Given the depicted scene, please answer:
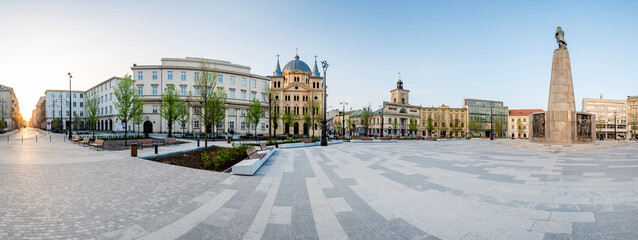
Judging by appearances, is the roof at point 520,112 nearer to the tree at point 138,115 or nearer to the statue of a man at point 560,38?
the statue of a man at point 560,38

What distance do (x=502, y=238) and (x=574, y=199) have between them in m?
3.64

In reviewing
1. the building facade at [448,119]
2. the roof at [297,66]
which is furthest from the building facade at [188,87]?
the building facade at [448,119]

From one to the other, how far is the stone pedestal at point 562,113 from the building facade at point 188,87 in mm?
37854

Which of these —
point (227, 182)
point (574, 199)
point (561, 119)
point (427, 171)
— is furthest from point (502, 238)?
point (561, 119)

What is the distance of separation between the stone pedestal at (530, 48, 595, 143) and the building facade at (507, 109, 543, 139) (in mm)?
71506

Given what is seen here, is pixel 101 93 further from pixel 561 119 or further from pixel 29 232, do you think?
pixel 561 119

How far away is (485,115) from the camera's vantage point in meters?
79.6

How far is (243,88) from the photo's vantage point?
178 ft

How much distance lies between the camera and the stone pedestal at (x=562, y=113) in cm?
1931

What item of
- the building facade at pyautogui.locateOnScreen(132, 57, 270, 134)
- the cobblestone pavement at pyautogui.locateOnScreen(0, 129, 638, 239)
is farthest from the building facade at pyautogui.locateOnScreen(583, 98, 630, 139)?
the building facade at pyautogui.locateOnScreen(132, 57, 270, 134)

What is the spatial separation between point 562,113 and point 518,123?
248 feet

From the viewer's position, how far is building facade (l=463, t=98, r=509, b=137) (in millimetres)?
77812

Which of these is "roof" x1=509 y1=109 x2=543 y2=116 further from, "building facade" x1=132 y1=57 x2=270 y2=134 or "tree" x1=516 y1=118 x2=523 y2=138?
"building facade" x1=132 y1=57 x2=270 y2=134

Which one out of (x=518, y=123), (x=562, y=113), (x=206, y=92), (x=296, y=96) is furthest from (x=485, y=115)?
(x=206, y=92)
